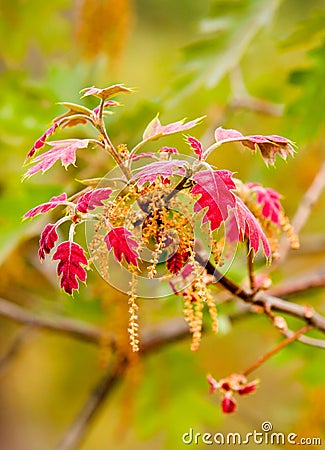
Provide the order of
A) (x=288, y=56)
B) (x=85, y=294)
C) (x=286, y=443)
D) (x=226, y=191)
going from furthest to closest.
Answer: (x=288, y=56)
(x=85, y=294)
(x=286, y=443)
(x=226, y=191)

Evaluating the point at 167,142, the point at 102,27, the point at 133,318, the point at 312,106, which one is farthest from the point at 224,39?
the point at 133,318

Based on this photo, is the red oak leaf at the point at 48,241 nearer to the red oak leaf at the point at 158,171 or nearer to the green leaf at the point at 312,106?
the red oak leaf at the point at 158,171

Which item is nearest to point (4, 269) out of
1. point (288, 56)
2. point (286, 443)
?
point (286, 443)

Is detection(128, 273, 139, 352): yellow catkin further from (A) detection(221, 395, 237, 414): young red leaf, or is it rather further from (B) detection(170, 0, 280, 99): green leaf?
(B) detection(170, 0, 280, 99): green leaf

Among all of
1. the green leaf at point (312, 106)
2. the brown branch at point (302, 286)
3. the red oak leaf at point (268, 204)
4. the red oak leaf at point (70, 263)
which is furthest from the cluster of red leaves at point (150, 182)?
the green leaf at point (312, 106)

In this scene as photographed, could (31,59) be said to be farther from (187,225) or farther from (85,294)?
(187,225)

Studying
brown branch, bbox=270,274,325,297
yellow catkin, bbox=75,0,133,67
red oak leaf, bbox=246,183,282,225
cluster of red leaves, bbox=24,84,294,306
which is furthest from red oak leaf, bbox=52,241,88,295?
yellow catkin, bbox=75,0,133,67

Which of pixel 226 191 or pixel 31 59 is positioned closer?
pixel 226 191
